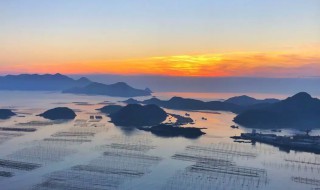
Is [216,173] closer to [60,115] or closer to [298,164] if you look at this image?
[298,164]

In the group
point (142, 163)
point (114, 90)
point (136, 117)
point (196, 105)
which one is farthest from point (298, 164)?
point (114, 90)

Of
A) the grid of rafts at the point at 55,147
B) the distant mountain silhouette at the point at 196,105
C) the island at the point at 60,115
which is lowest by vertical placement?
the grid of rafts at the point at 55,147

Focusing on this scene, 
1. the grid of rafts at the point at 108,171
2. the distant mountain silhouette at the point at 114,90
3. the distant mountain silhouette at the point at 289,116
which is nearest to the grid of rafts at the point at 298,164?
the grid of rafts at the point at 108,171

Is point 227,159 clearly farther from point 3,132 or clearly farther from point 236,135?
point 3,132

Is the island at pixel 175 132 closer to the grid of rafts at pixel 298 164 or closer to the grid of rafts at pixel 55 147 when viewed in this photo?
the grid of rafts at pixel 55 147

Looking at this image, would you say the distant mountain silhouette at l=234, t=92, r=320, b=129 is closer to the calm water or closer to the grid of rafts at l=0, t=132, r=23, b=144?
the calm water
